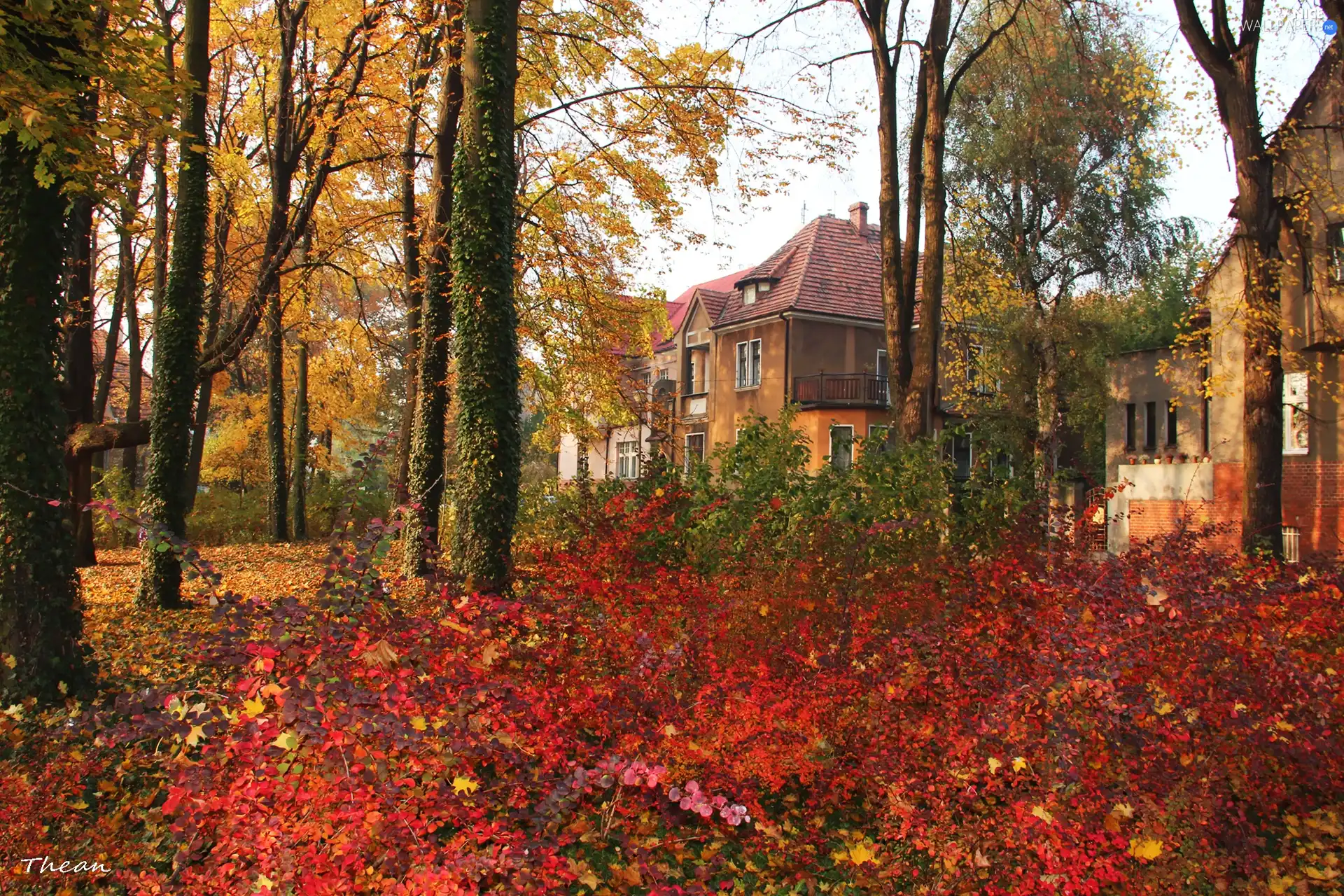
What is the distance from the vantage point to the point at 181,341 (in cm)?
1079

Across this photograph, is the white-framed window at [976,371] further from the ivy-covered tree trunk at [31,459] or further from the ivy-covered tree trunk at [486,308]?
the ivy-covered tree trunk at [31,459]

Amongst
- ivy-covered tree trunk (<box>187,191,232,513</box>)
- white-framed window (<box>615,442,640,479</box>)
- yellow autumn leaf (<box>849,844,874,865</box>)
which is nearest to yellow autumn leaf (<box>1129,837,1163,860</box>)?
yellow autumn leaf (<box>849,844,874,865</box>)

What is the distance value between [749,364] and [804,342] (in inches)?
111

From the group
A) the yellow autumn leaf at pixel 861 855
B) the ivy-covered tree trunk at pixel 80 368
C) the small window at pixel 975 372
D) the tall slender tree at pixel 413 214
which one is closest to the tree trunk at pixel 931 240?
the small window at pixel 975 372

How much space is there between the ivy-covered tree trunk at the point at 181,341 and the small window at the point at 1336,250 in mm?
18865

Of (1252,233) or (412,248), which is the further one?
(412,248)

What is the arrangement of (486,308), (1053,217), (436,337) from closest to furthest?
(486,308) → (436,337) → (1053,217)

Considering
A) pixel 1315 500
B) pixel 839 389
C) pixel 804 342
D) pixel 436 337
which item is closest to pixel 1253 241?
pixel 1315 500

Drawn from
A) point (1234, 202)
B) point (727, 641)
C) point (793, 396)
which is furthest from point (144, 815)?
point (793, 396)

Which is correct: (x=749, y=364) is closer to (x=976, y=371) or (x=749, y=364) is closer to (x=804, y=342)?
(x=804, y=342)

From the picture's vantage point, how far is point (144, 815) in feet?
13.5

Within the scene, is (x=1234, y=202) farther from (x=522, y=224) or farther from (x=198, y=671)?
(x=198, y=671)

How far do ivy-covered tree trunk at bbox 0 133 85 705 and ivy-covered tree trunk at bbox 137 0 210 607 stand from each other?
449cm

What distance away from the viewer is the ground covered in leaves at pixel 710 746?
12.0ft
